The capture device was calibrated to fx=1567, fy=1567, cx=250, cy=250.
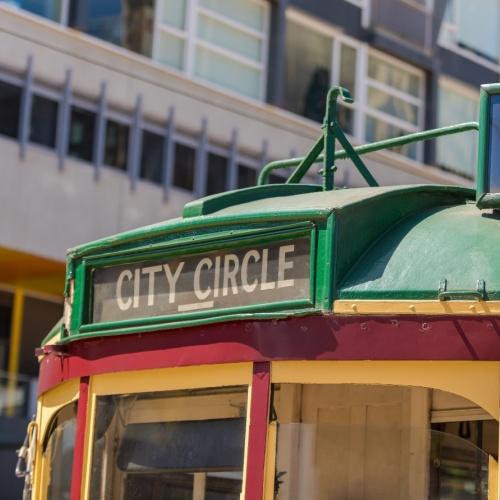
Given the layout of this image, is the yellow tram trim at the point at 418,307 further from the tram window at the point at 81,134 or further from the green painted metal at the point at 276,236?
the tram window at the point at 81,134

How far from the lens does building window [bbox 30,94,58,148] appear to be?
22578mm

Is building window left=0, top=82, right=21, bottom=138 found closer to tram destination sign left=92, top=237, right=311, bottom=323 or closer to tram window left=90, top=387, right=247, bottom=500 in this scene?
tram destination sign left=92, top=237, right=311, bottom=323

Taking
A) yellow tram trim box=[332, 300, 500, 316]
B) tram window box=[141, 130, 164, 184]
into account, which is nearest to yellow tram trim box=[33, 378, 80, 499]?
yellow tram trim box=[332, 300, 500, 316]

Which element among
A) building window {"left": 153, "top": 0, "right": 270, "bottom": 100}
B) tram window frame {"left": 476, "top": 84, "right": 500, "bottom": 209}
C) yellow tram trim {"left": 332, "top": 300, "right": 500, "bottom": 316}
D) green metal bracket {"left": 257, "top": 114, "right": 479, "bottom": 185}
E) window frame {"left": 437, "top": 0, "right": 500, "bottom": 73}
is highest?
window frame {"left": 437, "top": 0, "right": 500, "bottom": 73}

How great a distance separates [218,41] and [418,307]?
845 inches

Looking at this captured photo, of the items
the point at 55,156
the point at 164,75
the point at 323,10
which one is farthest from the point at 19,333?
the point at 323,10

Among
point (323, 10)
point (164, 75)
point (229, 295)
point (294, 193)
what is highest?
point (323, 10)

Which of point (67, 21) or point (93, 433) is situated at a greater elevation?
point (67, 21)

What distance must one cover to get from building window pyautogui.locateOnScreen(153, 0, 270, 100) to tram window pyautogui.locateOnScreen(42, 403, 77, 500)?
18.9 metres

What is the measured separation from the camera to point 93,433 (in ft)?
17.8

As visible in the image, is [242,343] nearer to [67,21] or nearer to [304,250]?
[304,250]

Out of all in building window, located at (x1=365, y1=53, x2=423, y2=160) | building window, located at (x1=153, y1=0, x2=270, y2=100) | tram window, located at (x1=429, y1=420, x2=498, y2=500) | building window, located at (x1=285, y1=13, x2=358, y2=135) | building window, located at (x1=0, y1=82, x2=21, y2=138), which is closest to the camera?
tram window, located at (x1=429, y1=420, x2=498, y2=500)

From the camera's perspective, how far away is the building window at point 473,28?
100ft

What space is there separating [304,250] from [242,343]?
14.0 inches
